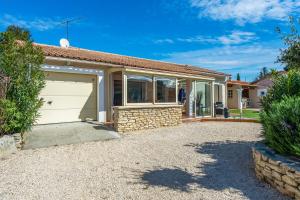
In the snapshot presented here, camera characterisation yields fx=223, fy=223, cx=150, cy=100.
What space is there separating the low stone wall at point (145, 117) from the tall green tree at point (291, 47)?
6315mm

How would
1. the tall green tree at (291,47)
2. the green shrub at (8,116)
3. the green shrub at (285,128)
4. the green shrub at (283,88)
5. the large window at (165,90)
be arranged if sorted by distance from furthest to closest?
the large window at (165,90), the tall green tree at (291,47), the green shrub at (8,116), the green shrub at (283,88), the green shrub at (285,128)

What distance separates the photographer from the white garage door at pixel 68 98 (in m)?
10.5

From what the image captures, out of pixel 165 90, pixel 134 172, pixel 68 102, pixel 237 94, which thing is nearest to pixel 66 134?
pixel 68 102

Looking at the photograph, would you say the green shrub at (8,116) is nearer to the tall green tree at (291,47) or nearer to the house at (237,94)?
the tall green tree at (291,47)

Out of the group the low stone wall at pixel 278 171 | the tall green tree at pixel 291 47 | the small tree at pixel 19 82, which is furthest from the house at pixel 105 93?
the low stone wall at pixel 278 171

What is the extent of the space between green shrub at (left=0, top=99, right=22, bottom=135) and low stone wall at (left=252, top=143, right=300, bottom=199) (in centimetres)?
734

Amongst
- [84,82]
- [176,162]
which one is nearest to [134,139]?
[176,162]

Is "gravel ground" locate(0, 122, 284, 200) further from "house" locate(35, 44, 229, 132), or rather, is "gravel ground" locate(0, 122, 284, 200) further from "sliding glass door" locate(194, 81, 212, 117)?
"sliding glass door" locate(194, 81, 212, 117)

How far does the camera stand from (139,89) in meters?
12.0

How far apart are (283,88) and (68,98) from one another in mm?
9285

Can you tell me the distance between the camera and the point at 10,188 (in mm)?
4566

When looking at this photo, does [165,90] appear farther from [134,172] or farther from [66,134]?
[134,172]

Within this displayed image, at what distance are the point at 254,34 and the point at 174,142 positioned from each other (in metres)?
11.3

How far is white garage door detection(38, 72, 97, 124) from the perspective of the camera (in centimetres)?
1051
